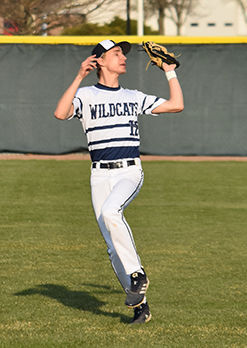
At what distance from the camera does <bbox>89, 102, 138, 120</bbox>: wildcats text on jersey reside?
643 centimetres

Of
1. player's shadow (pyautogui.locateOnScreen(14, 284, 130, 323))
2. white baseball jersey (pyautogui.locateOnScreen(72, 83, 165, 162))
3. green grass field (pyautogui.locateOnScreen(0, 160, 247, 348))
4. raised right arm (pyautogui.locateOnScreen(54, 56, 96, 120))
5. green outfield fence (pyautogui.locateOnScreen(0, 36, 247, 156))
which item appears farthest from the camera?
green outfield fence (pyautogui.locateOnScreen(0, 36, 247, 156))

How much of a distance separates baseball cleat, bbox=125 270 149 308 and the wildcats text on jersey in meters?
1.20

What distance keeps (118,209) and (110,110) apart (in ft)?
2.52

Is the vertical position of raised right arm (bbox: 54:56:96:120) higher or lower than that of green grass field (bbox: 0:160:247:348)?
higher

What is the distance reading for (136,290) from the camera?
6.17m

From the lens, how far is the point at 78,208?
497 inches

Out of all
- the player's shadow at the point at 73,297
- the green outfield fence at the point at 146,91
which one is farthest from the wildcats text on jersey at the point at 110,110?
the green outfield fence at the point at 146,91

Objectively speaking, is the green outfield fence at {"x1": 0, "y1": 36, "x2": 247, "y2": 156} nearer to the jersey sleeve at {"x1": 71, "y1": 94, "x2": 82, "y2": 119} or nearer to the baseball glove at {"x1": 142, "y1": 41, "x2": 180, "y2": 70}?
the baseball glove at {"x1": 142, "y1": 41, "x2": 180, "y2": 70}

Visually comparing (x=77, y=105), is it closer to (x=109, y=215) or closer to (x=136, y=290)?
(x=109, y=215)

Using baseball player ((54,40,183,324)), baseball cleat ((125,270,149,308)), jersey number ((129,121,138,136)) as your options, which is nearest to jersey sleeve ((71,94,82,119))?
baseball player ((54,40,183,324))

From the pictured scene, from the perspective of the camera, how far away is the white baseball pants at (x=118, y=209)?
618 cm

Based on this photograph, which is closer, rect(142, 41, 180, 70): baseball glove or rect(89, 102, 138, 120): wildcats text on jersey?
rect(89, 102, 138, 120): wildcats text on jersey

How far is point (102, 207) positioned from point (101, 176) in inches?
10.8

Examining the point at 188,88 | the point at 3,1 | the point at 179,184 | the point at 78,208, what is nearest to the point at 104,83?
the point at 78,208
